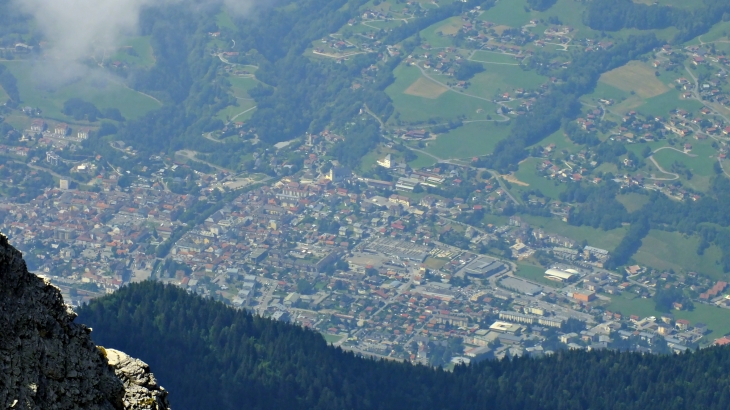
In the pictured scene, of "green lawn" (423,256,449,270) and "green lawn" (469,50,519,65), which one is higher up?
"green lawn" (469,50,519,65)

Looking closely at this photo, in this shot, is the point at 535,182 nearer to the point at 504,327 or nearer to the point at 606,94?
the point at 606,94

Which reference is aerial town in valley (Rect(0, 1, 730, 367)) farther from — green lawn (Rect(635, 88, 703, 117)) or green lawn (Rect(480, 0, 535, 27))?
green lawn (Rect(480, 0, 535, 27))

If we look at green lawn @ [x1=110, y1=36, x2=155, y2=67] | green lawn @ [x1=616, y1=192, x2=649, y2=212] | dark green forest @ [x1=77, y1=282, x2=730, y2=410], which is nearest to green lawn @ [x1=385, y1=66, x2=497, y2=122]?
green lawn @ [x1=616, y1=192, x2=649, y2=212]

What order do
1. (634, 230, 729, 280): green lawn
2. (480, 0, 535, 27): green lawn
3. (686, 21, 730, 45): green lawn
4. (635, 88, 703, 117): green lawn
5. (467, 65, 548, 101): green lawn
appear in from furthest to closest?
(480, 0, 535, 27): green lawn < (686, 21, 730, 45): green lawn < (467, 65, 548, 101): green lawn < (635, 88, 703, 117): green lawn < (634, 230, 729, 280): green lawn

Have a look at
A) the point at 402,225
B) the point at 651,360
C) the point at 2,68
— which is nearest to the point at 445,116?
the point at 402,225

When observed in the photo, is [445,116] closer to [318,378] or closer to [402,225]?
[402,225]

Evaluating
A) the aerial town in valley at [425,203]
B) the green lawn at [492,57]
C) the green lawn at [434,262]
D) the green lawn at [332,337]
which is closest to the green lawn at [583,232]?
the aerial town in valley at [425,203]

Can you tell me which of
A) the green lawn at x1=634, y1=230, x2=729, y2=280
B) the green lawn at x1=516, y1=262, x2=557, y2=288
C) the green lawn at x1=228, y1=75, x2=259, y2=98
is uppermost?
the green lawn at x1=228, y1=75, x2=259, y2=98
